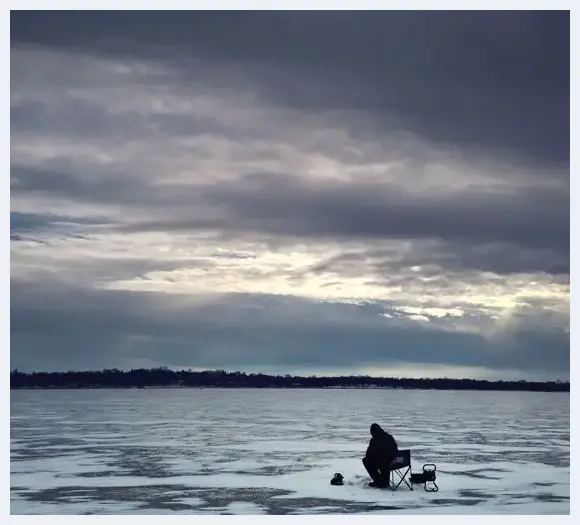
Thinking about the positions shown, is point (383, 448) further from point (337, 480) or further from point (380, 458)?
point (337, 480)

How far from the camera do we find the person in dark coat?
27.2m

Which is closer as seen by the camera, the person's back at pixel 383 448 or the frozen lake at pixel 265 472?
the frozen lake at pixel 265 472

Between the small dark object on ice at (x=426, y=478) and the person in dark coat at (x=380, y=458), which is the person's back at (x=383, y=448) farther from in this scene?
the small dark object on ice at (x=426, y=478)

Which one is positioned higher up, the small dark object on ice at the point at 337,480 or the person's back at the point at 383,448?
the person's back at the point at 383,448

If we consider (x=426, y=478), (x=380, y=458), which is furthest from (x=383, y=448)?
(x=426, y=478)

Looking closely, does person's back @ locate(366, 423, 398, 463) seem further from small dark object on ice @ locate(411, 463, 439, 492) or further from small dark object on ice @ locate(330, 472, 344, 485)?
small dark object on ice @ locate(330, 472, 344, 485)

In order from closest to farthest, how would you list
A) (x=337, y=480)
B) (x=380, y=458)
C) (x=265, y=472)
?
(x=380, y=458), (x=337, y=480), (x=265, y=472)

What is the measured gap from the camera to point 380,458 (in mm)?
27375

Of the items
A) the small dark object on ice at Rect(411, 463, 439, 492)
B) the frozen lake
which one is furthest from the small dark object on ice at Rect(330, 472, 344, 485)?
the small dark object on ice at Rect(411, 463, 439, 492)

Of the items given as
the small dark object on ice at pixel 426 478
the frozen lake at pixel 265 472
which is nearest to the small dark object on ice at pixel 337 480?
the frozen lake at pixel 265 472

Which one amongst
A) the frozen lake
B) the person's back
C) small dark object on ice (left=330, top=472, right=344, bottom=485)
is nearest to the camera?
the frozen lake

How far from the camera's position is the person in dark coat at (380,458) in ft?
89.3

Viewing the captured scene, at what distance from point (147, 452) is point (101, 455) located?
2.34 metres
